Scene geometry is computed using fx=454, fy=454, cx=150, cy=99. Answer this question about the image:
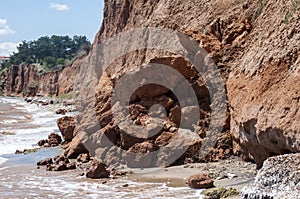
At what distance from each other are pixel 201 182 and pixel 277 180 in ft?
10.8

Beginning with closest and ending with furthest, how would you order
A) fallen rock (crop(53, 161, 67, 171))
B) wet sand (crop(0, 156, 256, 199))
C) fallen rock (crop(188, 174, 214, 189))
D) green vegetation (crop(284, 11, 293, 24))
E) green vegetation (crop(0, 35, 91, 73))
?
fallen rock (crop(188, 174, 214, 189))
wet sand (crop(0, 156, 256, 199))
green vegetation (crop(284, 11, 293, 24))
fallen rock (crop(53, 161, 67, 171))
green vegetation (crop(0, 35, 91, 73))

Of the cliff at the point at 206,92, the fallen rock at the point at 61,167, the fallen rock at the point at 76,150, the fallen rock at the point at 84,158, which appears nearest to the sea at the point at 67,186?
the fallen rock at the point at 61,167

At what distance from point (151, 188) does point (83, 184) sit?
178 cm

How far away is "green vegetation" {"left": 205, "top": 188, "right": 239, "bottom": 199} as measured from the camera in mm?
7363

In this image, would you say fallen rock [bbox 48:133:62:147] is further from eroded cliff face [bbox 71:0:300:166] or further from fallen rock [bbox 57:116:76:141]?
eroded cliff face [bbox 71:0:300:166]

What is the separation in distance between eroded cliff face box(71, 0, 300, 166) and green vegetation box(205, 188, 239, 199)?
3.72ft

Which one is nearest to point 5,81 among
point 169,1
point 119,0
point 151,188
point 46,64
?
point 46,64

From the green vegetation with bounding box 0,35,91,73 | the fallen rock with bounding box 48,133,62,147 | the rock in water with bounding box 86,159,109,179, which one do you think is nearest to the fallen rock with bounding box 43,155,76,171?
the rock in water with bounding box 86,159,109,179

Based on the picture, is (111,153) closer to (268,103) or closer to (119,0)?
(268,103)

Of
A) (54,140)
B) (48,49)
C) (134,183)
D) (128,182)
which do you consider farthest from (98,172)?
(48,49)

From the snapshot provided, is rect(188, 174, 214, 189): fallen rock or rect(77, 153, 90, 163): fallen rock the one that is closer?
rect(188, 174, 214, 189): fallen rock

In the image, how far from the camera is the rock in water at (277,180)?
16.1 ft

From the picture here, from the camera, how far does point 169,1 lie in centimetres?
1518

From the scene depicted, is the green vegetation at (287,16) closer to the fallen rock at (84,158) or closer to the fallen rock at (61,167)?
the fallen rock at (84,158)
